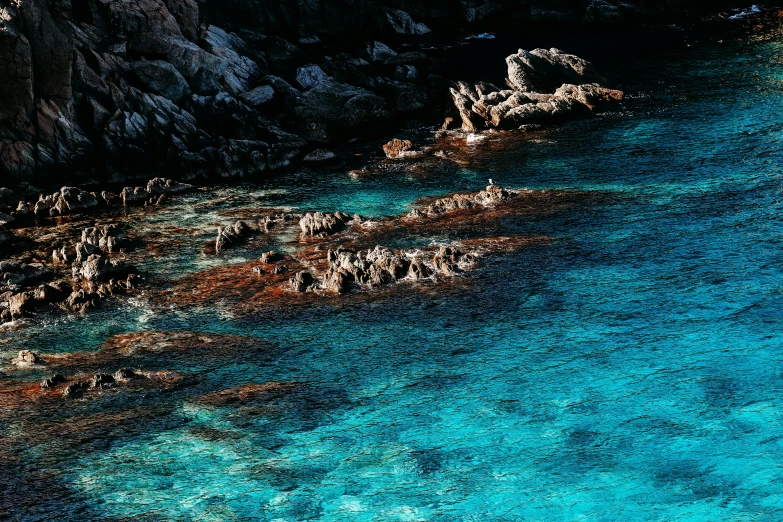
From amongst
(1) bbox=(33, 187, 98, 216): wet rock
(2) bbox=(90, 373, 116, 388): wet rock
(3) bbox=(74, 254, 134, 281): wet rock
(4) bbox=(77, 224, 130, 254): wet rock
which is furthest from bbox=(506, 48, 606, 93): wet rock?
(2) bbox=(90, 373, 116, 388): wet rock

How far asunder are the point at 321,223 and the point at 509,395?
1981 cm

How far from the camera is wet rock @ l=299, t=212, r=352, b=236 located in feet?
170

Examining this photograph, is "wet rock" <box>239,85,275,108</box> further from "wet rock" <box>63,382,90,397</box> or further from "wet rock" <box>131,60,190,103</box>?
"wet rock" <box>63,382,90,397</box>

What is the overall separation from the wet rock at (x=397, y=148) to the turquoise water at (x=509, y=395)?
38.5 ft

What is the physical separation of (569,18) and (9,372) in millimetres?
79490

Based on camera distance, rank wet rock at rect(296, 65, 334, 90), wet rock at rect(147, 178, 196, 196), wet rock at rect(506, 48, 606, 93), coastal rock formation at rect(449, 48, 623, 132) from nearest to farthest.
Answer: wet rock at rect(147, 178, 196, 196) < coastal rock formation at rect(449, 48, 623, 132) < wet rock at rect(506, 48, 606, 93) < wet rock at rect(296, 65, 334, 90)

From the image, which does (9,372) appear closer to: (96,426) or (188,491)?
(96,426)

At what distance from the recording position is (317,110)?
2825 inches

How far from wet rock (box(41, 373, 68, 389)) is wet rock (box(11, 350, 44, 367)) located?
2203 millimetres

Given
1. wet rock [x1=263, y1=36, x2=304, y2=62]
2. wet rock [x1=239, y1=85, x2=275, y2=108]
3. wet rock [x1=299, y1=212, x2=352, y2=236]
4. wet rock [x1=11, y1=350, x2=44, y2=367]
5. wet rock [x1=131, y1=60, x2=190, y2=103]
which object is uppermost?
wet rock [x1=263, y1=36, x2=304, y2=62]

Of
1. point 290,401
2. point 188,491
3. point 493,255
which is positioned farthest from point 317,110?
point 188,491

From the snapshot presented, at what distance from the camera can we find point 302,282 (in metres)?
45.4

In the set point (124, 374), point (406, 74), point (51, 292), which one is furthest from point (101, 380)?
point (406, 74)

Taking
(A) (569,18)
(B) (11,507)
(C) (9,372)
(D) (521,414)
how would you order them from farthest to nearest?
(A) (569,18), (C) (9,372), (D) (521,414), (B) (11,507)
